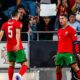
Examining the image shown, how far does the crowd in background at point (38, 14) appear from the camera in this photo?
1525cm

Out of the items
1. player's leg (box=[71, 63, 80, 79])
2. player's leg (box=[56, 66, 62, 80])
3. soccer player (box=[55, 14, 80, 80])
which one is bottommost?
player's leg (box=[56, 66, 62, 80])

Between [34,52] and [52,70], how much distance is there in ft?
2.70

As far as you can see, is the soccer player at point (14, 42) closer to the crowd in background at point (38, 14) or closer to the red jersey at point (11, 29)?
the red jersey at point (11, 29)

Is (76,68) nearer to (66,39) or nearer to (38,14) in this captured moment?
(66,39)

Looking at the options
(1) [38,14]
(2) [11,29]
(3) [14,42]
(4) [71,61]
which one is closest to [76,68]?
(4) [71,61]

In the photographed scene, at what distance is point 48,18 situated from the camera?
15508mm

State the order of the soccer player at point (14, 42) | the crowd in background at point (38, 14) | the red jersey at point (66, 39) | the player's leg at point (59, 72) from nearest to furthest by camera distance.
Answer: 1. the red jersey at point (66, 39)
2. the soccer player at point (14, 42)
3. the player's leg at point (59, 72)
4. the crowd in background at point (38, 14)

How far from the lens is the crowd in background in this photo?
15.2 metres

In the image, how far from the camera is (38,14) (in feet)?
51.8

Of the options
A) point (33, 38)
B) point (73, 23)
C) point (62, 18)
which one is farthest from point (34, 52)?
point (62, 18)

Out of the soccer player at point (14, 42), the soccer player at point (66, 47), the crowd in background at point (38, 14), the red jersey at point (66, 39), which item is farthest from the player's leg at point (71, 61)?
the crowd in background at point (38, 14)

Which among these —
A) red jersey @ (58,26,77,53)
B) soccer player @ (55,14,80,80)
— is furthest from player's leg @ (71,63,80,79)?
red jersey @ (58,26,77,53)

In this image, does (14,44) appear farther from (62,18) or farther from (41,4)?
(41,4)

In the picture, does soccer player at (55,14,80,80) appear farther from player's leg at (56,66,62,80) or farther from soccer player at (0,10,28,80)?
soccer player at (0,10,28,80)
